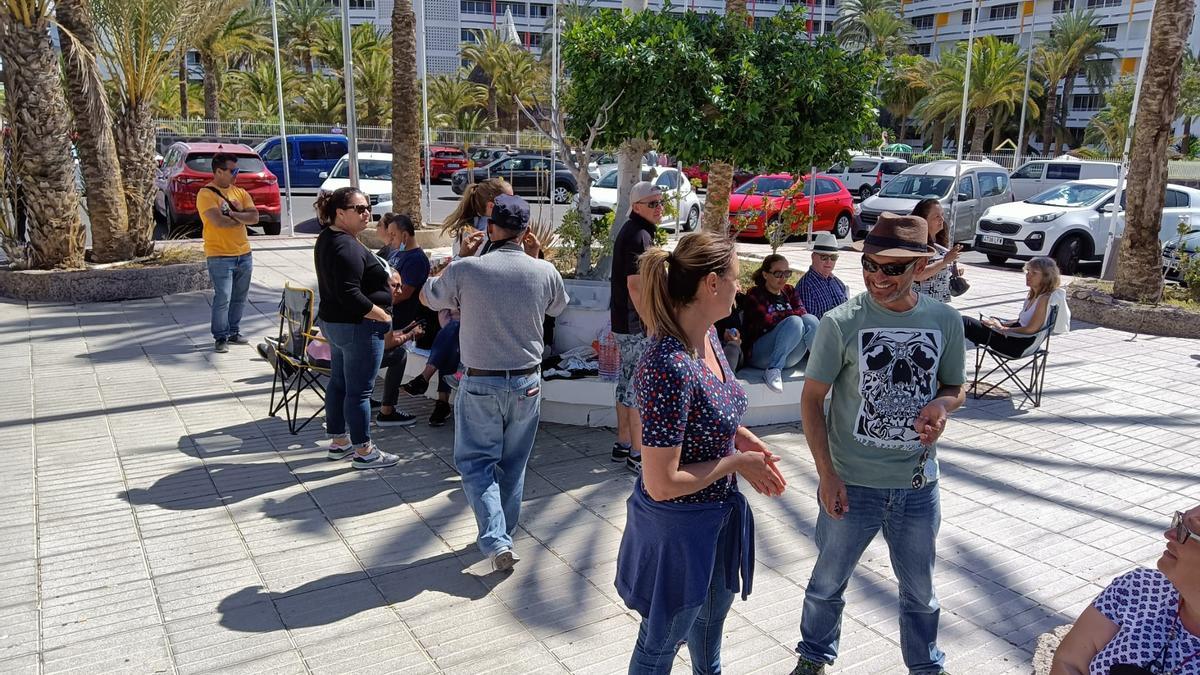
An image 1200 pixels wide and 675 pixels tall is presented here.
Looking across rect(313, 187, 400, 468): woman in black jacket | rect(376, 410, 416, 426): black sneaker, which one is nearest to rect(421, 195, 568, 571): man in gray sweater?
rect(313, 187, 400, 468): woman in black jacket

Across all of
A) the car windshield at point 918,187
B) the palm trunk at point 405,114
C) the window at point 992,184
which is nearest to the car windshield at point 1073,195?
the car windshield at point 918,187

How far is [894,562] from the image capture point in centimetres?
325

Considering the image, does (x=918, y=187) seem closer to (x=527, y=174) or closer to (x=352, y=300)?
(x=527, y=174)

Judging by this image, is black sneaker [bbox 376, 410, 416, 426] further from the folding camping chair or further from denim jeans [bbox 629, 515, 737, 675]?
denim jeans [bbox 629, 515, 737, 675]

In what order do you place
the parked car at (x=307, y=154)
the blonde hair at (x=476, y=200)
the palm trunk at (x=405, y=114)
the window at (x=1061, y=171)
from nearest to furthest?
the blonde hair at (x=476, y=200) → the palm trunk at (x=405, y=114) → the window at (x=1061, y=171) → the parked car at (x=307, y=154)

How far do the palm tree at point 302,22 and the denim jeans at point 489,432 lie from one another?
4076cm

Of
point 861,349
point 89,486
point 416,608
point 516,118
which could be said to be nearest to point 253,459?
point 89,486

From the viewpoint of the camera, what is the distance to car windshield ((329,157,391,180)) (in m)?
20.2

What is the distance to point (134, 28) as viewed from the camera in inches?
430

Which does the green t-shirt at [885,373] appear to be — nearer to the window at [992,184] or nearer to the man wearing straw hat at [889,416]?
the man wearing straw hat at [889,416]

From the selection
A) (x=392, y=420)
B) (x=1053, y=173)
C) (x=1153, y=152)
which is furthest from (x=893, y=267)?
(x=1053, y=173)

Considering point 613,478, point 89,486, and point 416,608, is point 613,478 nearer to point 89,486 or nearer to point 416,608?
point 416,608

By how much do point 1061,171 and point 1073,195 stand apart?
8317 millimetres

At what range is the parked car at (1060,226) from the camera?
48.6ft
